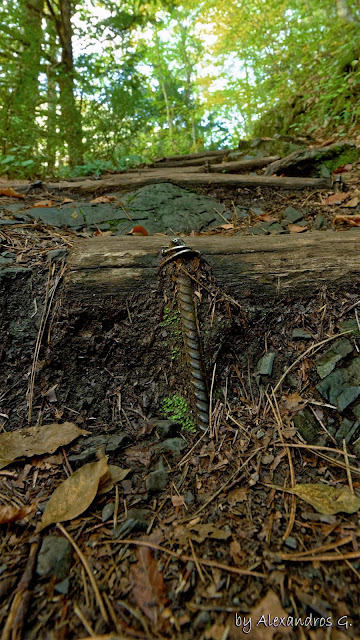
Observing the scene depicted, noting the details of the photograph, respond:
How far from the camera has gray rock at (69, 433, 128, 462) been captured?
4.83 feet

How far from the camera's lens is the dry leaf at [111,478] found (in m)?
1.34

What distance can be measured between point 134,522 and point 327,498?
701 millimetres

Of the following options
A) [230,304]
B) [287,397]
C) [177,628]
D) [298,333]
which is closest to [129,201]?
[230,304]

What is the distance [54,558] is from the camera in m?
1.08

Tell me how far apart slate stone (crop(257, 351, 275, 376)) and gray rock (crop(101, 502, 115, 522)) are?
94cm

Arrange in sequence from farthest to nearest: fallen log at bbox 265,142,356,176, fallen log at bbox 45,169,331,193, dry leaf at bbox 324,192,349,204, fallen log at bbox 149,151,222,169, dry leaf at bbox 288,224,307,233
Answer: fallen log at bbox 149,151,222,169, fallen log at bbox 265,142,356,176, fallen log at bbox 45,169,331,193, dry leaf at bbox 324,192,349,204, dry leaf at bbox 288,224,307,233

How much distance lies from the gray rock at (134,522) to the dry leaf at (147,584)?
8cm

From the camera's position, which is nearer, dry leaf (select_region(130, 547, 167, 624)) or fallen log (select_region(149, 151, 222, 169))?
dry leaf (select_region(130, 547, 167, 624))

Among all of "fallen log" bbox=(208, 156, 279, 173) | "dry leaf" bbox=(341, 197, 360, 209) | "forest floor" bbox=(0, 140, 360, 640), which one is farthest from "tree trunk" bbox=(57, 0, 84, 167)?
"dry leaf" bbox=(341, 197, 360, 209)

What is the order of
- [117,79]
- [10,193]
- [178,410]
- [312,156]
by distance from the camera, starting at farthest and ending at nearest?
1. [117,79]
2. [312,156]
3. [10,193]
4. [178,410]

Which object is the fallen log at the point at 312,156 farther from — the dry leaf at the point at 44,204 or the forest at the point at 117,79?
the dry leaf at the point at 44,204

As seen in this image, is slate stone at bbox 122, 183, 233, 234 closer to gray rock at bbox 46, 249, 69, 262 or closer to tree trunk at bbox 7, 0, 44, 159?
gray rock at bbox 46, 249, 69, 262

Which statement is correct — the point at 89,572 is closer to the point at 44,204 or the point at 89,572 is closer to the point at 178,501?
the point at 178,501

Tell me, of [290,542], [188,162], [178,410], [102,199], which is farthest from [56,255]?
[188,162]
